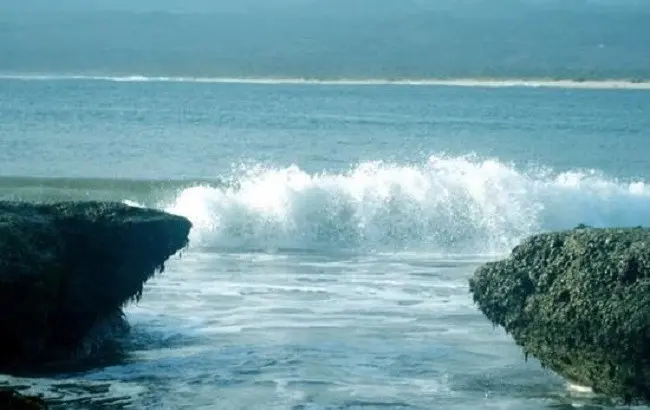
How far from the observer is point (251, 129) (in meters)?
56.6

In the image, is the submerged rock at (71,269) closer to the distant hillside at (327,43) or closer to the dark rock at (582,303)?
the dark rock at (582,303)

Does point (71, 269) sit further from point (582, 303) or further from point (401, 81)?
point (401, 81)

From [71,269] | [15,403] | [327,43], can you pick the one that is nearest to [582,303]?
[71,269]

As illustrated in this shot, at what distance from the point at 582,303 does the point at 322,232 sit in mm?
13269

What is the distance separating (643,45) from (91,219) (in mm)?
104923

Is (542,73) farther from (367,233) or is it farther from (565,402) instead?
(565,402)

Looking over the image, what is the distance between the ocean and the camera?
14.4 metres

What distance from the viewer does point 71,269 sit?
15031mm

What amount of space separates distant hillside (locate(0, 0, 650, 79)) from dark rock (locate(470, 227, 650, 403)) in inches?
3479

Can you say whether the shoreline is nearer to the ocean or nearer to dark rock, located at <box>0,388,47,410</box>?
the ocean

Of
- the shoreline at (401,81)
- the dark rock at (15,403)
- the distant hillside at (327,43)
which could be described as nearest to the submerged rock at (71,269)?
the dark rock at (15,403)

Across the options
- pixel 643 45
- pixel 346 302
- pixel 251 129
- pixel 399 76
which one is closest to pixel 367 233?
pixel 346 302

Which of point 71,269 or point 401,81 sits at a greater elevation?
point 401,81

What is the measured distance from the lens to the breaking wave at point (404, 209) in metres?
26.0
